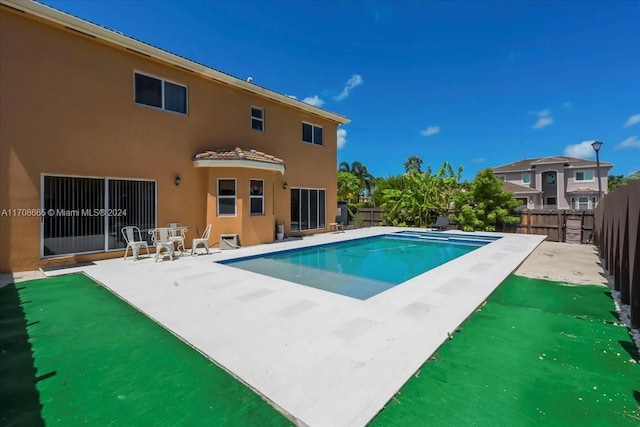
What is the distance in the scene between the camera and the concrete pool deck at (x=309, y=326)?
3227 mm

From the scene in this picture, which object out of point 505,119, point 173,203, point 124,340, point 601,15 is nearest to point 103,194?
point 173,203

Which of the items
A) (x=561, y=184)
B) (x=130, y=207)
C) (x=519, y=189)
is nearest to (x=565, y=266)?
(x=130, y=207)

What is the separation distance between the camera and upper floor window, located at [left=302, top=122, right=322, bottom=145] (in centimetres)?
1912

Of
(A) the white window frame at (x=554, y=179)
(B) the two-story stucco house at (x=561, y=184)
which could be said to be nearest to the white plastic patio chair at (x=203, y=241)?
(B) the two-story stucco house at (x=561, y=184)

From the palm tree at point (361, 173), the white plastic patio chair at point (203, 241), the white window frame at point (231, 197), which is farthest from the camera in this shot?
the palm tree at point (361, 173)

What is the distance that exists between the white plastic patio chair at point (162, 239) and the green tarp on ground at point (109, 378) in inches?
185

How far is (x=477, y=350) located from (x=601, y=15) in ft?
76.0

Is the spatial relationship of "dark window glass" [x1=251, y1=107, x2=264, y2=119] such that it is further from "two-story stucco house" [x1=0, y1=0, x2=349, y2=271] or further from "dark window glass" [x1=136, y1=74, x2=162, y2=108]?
"dark window glass" [x1=136, y1=74, x2=162, y2=108]

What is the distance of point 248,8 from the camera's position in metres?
16.6

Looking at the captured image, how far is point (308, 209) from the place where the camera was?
63.1 ft

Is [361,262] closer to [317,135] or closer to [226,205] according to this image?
[226,205]

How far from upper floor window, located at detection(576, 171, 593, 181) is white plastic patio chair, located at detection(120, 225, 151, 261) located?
52069 millimetres

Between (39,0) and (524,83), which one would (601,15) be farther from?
(39,0)

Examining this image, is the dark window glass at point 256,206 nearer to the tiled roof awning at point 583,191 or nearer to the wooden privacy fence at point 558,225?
the wooden privacy fence at point 558,225
